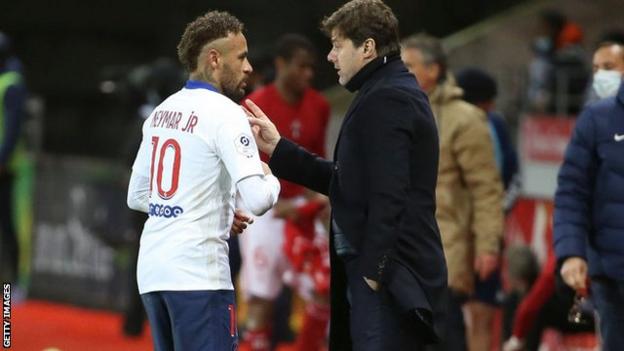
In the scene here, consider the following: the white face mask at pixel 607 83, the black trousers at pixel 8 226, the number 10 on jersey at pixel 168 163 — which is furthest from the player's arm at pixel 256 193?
the black trousers at pixel 8 226

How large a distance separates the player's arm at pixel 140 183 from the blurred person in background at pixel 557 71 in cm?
974

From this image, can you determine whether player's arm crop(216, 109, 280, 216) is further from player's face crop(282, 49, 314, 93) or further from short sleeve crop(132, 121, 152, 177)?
player's face crop(282, 49, 314, 93)

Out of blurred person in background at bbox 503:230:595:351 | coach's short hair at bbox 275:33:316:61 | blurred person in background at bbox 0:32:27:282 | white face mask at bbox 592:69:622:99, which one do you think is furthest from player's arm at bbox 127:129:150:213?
blurred person in background at bbox 0:32:27:282

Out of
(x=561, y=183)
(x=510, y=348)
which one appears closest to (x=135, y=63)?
(x=510, y=348)

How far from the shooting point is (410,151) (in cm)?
621

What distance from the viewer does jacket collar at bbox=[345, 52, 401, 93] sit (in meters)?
6.30

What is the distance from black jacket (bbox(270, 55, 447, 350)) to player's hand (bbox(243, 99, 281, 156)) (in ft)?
0.97

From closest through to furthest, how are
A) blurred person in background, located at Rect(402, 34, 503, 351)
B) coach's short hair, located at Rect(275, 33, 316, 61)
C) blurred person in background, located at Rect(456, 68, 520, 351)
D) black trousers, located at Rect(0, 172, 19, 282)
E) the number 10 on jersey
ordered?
the number 10 on jersey → blurred person in background, located at Rect(402, 34, 503, 351) → blurred person in background, located at Rect(456, 68, 520, 351) → coach's short hair, located at Rect(275, 33, 316, 61) → black trousers, located at Rect(0, 172, 19, 282)

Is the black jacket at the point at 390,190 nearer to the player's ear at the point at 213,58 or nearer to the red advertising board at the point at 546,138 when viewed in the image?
the player's ear at the point at 213,58

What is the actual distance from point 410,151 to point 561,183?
1.53 meters

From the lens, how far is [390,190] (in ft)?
20.0

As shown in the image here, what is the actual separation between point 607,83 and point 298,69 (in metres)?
2.51

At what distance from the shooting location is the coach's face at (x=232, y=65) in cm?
617

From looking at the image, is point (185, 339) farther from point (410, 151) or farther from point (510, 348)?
point (510, 348)
